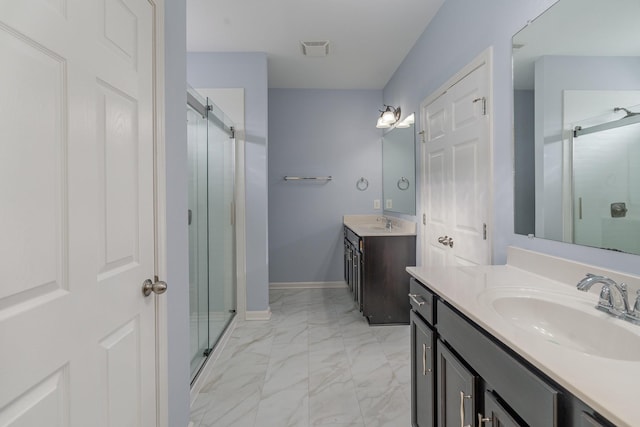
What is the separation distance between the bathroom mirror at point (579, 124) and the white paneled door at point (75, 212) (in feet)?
5.10

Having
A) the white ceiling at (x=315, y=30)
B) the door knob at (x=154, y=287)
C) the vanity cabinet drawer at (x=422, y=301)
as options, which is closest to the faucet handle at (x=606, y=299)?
the vanity cabinet drawer at (x=422, y=301)

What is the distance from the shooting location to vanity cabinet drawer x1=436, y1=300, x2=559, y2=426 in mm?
696

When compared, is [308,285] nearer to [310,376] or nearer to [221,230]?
[221,230]

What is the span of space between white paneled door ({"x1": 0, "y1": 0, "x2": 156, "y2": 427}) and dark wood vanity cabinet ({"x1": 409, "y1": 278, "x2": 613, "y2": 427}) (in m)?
1.05

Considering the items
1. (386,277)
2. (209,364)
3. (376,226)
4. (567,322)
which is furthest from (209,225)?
(567,322)

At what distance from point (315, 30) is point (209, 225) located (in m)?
1.85

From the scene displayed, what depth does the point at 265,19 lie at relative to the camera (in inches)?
104

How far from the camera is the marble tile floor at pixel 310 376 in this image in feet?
5.92

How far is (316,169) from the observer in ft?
14.3

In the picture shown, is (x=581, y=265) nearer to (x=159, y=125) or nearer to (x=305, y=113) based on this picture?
(x=159, y=125)

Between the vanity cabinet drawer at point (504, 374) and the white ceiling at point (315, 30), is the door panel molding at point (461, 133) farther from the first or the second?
the vanity cabinet drawer at point (504, 374)

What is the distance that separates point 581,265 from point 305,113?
3648 mm

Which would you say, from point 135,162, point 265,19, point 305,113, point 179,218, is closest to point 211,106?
point 265,19

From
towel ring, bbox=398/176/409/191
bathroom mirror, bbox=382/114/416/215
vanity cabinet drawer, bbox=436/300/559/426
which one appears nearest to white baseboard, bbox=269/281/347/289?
bathroom mirror, bbox=382/114/416/215
